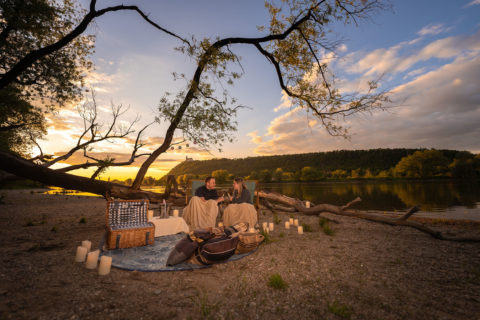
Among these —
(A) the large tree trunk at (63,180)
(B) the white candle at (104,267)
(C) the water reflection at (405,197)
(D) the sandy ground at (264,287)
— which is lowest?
(C) the water reflection at (405,197)

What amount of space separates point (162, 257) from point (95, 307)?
150 centimetres

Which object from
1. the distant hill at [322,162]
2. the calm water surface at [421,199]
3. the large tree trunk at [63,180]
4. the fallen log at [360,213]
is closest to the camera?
the fallen log at [360,213]

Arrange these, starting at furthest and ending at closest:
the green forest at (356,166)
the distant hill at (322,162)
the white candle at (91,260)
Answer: the distant hill at (322,162) → the green forest at (356,166) → the white candle at (91,260)

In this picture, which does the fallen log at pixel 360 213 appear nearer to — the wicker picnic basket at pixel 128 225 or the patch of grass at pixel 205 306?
the wicker picnic basket at pixel 128 225

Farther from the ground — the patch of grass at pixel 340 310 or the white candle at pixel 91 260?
the white candle at pixel 91 260

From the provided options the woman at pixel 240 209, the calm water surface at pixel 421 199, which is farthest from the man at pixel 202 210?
the calm water surface at pixel 421 199

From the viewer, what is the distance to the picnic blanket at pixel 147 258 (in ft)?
10.4

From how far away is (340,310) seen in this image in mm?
2090

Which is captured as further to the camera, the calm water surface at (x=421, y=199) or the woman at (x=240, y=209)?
the calm water surface at (x=421, y=199)

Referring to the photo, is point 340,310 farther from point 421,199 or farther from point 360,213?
point 421,199

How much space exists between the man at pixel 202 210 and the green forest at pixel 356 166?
126ft

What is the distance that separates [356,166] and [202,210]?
281ft

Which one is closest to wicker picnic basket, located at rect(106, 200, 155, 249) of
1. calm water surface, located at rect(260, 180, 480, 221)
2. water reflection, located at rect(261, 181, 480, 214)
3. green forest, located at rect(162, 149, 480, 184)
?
calm water surface, located at rect(260, 180, 480, 221)

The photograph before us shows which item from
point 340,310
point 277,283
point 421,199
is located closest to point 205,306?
point 277,283
